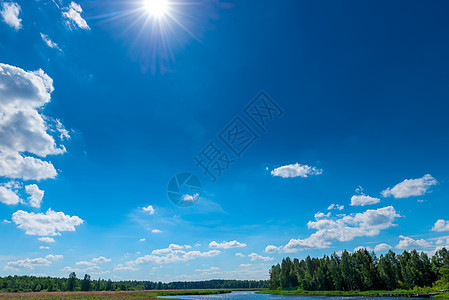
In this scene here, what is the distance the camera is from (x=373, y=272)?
9738 centimetres

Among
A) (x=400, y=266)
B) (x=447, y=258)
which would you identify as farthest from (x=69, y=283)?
(x=447, y=258)

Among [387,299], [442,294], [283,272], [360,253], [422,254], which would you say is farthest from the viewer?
[283,272]

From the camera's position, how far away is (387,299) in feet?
233

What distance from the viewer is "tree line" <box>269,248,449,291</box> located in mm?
84688

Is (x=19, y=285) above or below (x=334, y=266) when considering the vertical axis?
below

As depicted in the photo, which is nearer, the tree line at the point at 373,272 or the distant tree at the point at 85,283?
the tree line at the point at 373,272

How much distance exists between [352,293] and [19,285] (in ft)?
732

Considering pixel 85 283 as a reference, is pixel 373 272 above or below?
above

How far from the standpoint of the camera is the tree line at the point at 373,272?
84.7 meters

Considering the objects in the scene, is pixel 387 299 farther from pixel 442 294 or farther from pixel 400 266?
pixel 400 266

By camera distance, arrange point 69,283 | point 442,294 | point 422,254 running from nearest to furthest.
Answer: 1. point 442,294
2. point 422,254
3. point 69,283

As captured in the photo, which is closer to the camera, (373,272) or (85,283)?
(373,272)

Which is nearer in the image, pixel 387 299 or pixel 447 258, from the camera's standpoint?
pixel 387 299

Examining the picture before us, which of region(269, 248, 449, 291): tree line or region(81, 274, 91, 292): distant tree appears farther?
region(81, 274, 91, 292): distant tree
